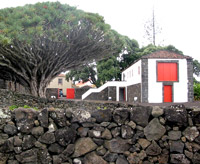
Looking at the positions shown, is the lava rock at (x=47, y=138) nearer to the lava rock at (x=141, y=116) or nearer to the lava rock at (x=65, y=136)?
the lava rock at (x=65, y=136)

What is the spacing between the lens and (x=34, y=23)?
46.2ft

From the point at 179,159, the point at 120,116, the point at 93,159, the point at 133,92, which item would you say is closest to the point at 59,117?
the point at 93,159

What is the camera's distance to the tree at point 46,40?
543 inches

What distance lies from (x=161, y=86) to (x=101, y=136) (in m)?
20.3

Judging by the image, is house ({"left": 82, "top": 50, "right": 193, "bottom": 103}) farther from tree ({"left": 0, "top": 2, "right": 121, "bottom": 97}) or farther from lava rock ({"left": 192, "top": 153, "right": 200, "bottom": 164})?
lava rock ({"left": 192, "top": 153, "right": 200, "bottom": 164})

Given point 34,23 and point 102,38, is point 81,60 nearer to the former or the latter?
point 102,38

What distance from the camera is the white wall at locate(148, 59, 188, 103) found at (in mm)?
22906

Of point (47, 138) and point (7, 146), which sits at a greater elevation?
point (47, 138)

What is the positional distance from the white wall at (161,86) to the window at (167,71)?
42cm

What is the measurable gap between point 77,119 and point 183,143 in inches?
71.8

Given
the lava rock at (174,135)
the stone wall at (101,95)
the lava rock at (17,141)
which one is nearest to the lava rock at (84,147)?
the lava rock at (17,141)

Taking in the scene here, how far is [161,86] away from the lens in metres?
23.1

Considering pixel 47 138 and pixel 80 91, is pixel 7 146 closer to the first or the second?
pixel 47 138

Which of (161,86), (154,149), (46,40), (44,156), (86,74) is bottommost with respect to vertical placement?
(44,156)
